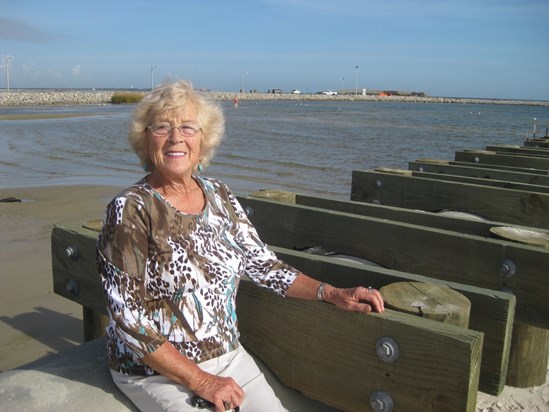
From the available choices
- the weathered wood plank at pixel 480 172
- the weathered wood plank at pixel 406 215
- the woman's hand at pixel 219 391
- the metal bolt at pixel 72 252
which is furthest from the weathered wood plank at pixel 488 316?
the weathered wood plank at pixel 480 172

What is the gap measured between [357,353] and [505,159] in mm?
7286

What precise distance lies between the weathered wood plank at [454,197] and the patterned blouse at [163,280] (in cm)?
333

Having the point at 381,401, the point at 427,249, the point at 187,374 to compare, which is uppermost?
the point at 427,249

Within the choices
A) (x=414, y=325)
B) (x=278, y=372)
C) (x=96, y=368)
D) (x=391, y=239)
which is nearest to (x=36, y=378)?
(x=96, y=368)

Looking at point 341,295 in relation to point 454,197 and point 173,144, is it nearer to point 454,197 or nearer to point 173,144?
point 173,144

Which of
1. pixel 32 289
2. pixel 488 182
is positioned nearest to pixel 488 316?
pixel 488 182

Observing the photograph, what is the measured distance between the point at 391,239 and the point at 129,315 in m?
2.00

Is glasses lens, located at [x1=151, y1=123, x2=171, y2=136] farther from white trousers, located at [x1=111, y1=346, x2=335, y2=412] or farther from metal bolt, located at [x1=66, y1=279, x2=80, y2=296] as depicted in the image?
metal bolt, located at [x1=66, y1=279, x2=80, y2=296]

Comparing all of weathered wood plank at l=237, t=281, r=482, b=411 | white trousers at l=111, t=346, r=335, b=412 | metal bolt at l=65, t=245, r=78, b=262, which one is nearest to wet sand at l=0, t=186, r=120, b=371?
metal bolt at l=65, t=245, r=78, b=262

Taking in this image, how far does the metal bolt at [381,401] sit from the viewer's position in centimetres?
242

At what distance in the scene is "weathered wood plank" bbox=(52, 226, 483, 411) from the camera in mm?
2205

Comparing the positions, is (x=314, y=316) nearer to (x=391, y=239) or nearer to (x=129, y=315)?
(x=129, y=315)

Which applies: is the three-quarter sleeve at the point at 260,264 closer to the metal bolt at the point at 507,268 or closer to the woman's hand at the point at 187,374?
the woman's hand at the point at 187,374

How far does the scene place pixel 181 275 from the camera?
242 cm
